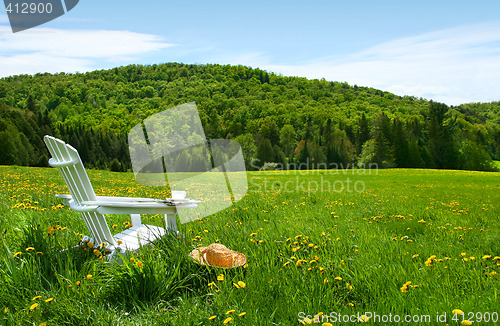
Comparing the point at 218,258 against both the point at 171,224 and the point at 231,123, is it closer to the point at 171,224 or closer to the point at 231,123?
the point at 171,224

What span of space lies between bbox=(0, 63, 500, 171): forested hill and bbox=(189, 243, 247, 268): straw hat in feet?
118

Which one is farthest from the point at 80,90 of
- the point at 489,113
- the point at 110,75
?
the point at 489,113

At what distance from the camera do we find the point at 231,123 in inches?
2451

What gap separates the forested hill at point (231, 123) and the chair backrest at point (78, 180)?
35.8 meters

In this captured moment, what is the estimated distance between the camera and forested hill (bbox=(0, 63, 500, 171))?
45.6m

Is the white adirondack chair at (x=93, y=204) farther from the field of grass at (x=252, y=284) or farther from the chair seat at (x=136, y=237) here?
the field of grass at (x=252, y=284)

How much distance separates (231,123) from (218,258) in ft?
198

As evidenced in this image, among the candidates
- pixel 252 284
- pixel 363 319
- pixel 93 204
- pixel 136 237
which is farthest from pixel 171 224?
pixel 363 319

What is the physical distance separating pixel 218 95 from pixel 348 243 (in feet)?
218

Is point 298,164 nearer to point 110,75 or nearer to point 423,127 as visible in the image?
point 423,127

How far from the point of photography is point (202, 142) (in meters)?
4.34

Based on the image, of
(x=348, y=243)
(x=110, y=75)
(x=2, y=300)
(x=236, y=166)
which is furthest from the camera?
(x=110, y=75)

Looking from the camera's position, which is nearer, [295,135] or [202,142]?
[202,142]

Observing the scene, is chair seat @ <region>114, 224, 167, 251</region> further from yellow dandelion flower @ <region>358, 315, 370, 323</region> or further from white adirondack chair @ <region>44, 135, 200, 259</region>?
yellow dandelion flower @ <region>358, 315, 370, 323</region>
